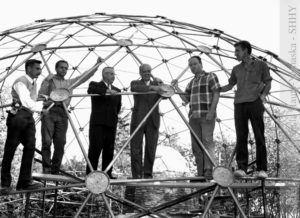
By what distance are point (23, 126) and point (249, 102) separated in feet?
14.9

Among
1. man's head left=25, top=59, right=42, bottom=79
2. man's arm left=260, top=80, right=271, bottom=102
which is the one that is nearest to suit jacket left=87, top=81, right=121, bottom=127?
man's head left=25, top=59, right=42, bottom=79

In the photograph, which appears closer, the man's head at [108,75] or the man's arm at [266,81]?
the man's arm at [266,81]

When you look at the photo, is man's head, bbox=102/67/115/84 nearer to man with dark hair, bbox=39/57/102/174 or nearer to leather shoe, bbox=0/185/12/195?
man with dark hair, bbox=39/57/102/174

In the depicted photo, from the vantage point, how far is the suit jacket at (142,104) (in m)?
11.3

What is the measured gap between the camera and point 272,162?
26375 mm

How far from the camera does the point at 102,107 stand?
10.9 m

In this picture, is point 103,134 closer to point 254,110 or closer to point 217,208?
point 254,110

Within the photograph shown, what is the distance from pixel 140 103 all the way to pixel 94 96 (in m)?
1.23

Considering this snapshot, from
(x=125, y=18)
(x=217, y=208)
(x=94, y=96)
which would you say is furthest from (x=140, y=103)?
(x=217, y=208)

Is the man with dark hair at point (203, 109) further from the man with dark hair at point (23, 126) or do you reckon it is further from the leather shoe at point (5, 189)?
the leather shoe at point (5, 189)

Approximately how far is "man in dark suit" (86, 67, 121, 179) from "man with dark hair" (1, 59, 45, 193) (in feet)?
4.65

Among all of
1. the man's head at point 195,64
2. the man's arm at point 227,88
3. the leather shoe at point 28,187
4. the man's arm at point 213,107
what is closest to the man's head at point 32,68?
the leather shoe at point 28,187

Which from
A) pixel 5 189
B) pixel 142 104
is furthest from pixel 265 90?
pixel 5 189

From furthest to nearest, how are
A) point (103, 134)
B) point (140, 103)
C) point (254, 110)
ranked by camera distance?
point (140, 103) < point (103, 134) < point (254, 110)
